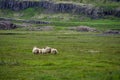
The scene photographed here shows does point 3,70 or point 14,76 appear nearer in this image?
point 14,76

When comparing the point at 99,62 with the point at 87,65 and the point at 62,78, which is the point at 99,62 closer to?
the point at 87,65

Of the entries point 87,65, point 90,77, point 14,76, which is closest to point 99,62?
point 87,65

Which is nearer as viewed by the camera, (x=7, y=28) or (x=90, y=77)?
(x=90, y=77)

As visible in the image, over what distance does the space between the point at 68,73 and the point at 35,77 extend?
559 cm

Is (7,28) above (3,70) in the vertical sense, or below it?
below

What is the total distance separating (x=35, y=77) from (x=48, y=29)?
6158 inches

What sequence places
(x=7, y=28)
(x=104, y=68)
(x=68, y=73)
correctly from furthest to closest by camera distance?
1. (x=7, y=28)
2. (x=104, y=68)
3. (x=68, y=73)

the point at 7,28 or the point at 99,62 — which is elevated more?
the point at 99,62

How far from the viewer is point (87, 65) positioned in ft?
177

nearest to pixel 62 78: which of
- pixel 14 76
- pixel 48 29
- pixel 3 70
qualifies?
pixel 14 76

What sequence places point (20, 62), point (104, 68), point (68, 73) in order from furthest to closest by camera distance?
point (20, 62) < point (104, 68) < point (68, 73)

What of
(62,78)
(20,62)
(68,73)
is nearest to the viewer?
(62,78)

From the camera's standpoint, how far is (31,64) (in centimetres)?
5322

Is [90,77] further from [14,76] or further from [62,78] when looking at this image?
[14,76]
